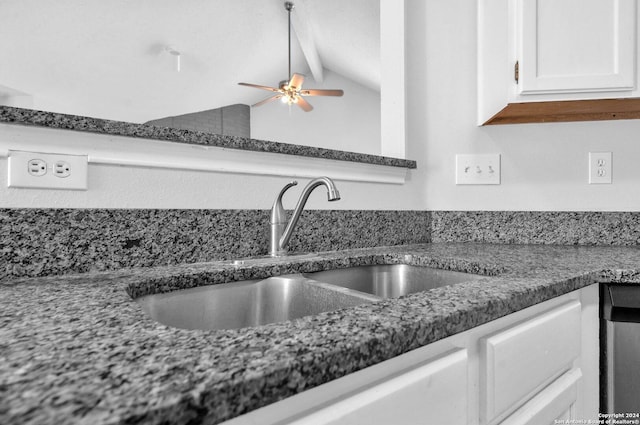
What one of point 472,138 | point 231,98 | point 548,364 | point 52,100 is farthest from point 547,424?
point 231,98

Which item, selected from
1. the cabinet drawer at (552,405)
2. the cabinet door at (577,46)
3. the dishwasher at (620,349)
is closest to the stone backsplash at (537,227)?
the cabinet door at (577,46)

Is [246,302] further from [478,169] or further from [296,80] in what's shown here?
[296,80]

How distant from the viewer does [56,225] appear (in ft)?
2.29

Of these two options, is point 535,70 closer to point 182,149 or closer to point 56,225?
point 182,149

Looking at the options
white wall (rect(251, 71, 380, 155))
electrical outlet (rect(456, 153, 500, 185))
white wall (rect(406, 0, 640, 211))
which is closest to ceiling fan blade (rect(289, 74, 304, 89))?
white wall (rect(251, 71, 380, 155))

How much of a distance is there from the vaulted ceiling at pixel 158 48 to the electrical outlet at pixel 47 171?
350 centimetres

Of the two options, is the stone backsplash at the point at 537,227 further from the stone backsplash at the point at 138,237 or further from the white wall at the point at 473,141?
the stone backsplash at the point at 138,237

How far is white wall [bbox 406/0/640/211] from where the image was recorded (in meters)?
1.27

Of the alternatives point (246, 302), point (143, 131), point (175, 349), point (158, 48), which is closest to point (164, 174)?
point (143, 131)

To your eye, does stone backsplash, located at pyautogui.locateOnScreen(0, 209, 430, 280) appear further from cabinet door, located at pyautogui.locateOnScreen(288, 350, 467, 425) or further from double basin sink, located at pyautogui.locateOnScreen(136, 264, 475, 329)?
cabinet door, located at pyautogui.locateOnScreen(288, 350, 467, 425)

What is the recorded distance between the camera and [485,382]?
0.49m

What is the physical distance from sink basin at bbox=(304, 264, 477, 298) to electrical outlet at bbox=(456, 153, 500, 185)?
1.73 ft

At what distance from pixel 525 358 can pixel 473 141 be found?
0.97 metres

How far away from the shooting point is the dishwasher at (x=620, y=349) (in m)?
0.69
